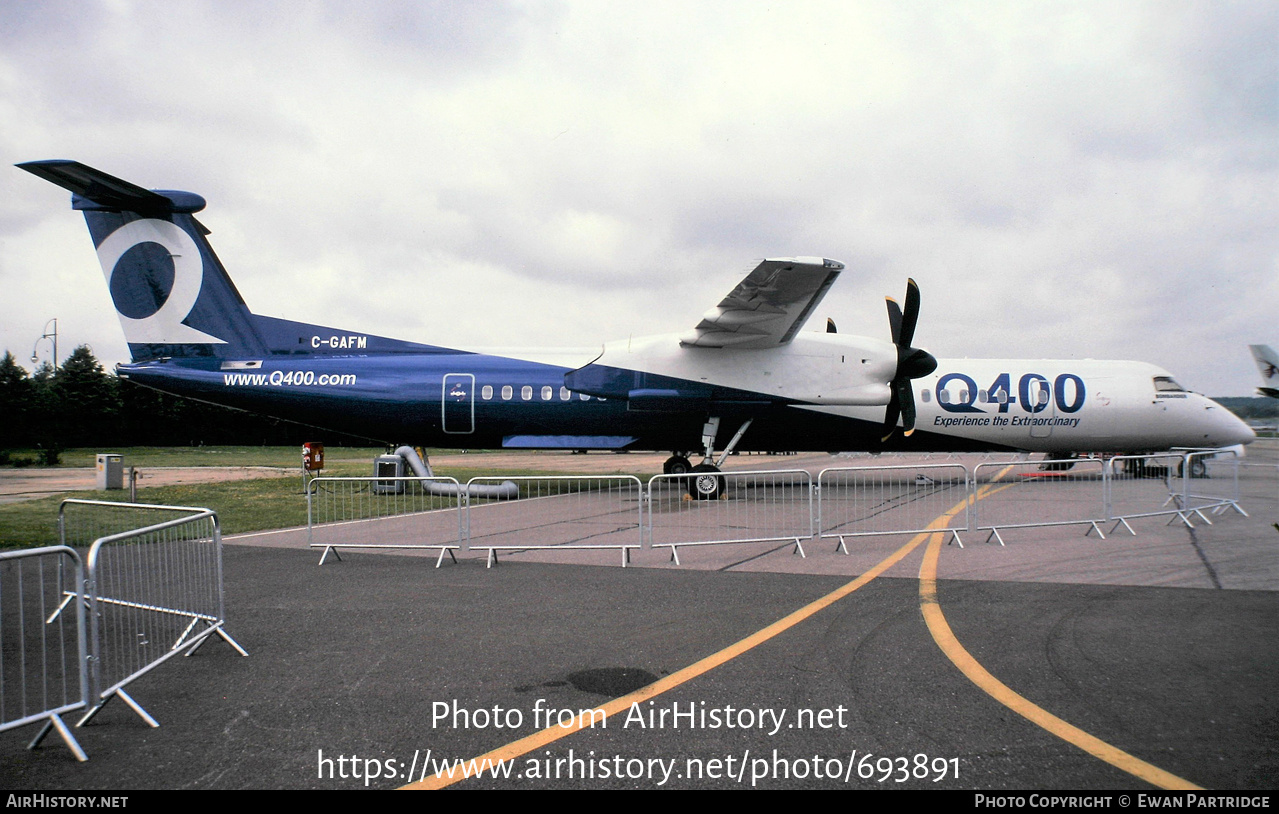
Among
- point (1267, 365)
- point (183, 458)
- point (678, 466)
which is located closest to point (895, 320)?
point (678, 466)

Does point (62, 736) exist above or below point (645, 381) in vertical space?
below

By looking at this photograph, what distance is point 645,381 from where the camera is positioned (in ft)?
49.7

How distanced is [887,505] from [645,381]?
5.63 metres

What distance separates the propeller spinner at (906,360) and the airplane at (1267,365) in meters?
17.9

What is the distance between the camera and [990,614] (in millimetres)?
5836

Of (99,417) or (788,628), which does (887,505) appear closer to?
(788,628)

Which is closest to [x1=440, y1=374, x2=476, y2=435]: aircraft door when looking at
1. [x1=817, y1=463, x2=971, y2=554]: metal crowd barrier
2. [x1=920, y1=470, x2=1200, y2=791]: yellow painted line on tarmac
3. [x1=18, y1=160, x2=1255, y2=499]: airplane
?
[x1=18, y1=160, x2=1255, y2=499]: airplane

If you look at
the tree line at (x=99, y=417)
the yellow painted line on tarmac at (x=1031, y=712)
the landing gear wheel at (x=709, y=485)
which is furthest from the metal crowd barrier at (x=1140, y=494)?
the tree line at (x=99, y=417)

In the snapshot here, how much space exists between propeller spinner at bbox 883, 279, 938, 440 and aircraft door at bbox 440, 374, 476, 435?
9588 mm

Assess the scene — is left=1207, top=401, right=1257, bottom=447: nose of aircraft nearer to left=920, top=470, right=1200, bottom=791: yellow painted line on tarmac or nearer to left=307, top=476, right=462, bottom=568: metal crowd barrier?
left=920, top=470, right=1200, bottom=791: yellow painted line on tarmac

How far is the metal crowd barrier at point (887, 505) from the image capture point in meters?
9.38

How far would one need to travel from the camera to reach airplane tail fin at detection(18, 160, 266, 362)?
48.6 ft

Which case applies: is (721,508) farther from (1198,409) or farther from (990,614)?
(1198,409)
